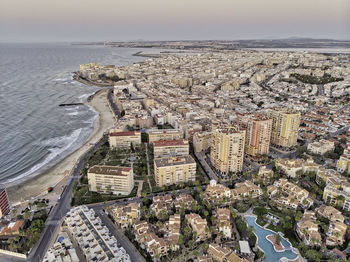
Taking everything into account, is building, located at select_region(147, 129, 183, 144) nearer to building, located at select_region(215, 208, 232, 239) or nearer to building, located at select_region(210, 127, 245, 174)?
building, located at select_region(210, 127, 245, 174)

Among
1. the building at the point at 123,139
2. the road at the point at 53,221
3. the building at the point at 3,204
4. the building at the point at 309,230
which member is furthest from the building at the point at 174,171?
the building at the point at 3,204

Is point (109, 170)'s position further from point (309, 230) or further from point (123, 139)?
point (309, 230)

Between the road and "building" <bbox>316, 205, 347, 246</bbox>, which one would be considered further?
"building" <bbox>316, 205, 347, 246</bbox>

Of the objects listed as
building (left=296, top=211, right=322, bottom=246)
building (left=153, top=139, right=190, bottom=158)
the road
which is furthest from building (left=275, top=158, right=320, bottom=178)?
the road

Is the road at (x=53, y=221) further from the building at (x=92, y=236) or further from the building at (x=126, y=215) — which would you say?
the building at (x=126, y=215)

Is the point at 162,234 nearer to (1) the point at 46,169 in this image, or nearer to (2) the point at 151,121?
(1) the point at 46,169

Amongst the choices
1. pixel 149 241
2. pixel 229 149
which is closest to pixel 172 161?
pixel 229 149
